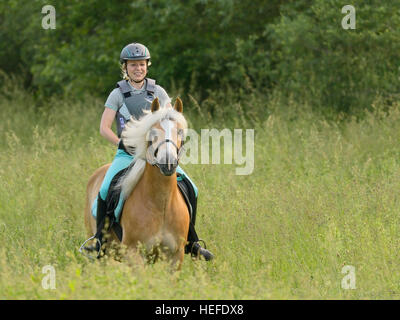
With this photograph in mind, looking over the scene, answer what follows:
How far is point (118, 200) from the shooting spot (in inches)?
236

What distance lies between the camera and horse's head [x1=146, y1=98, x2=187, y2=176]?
521 centimetres

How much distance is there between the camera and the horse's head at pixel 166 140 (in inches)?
205

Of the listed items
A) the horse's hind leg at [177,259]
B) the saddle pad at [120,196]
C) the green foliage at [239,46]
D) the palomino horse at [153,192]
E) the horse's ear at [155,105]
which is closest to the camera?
the palomino horse at [153,192]

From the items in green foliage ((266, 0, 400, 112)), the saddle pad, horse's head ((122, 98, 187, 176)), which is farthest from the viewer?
green foliage ((266, 0, 400, 112))

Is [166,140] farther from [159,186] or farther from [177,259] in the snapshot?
[177,259]

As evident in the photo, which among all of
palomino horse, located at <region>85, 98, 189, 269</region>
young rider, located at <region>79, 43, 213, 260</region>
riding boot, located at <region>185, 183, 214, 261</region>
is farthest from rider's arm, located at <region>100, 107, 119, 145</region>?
riding boot, located at <region>185, 183, 214, 261</region>

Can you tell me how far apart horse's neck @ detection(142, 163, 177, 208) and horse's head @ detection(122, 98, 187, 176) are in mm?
116

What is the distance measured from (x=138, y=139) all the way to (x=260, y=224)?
2.20 meters

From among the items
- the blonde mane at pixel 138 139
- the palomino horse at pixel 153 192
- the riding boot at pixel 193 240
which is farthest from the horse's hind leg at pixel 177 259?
the blonde mane at pixel 138 139

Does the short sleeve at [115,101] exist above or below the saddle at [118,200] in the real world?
above

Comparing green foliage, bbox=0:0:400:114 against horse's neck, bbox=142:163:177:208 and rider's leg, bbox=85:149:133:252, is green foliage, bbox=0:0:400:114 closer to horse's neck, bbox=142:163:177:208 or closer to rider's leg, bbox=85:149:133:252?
rider's leg, bbox=85:149:133:252

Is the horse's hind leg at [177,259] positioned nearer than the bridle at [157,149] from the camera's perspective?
No

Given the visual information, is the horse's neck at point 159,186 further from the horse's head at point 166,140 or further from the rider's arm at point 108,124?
the rider's arm at point 108,124
